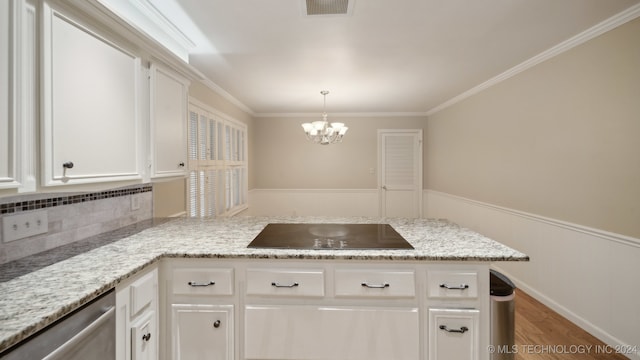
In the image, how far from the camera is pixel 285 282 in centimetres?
152

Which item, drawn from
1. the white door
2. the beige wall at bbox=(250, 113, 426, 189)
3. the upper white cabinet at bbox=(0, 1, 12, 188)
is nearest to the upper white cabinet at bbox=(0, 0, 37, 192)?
the upper white cabinet at bbox=(0, 1, 12, 188)

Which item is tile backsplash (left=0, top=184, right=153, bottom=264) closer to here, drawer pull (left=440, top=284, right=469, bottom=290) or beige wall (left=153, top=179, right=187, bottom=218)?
beige wall (left=153, top=179, right=187, bottom=218)

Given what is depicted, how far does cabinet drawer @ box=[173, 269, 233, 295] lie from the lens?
1.53 meters

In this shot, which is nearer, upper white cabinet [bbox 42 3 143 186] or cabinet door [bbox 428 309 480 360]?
upper white cabinet [bbox 42 3 143 186]

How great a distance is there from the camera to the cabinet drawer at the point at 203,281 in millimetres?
1525

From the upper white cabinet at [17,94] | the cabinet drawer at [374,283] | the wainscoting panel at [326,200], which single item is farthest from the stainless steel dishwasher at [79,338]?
the wainscoting panel at [326,200]

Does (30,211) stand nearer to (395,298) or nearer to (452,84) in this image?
(395,298)

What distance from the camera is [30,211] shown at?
A: 54.9 inches

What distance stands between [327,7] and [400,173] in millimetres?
4382

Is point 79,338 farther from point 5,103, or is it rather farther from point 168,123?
point 168,123

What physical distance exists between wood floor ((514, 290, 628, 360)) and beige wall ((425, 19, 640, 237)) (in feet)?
2.91

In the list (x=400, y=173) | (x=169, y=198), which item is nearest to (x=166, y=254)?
(x=169, y=198)

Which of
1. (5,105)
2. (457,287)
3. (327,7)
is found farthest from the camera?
(327,7)

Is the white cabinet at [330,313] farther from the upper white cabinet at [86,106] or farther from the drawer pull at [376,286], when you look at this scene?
the upper white cabinet at [86,106]
